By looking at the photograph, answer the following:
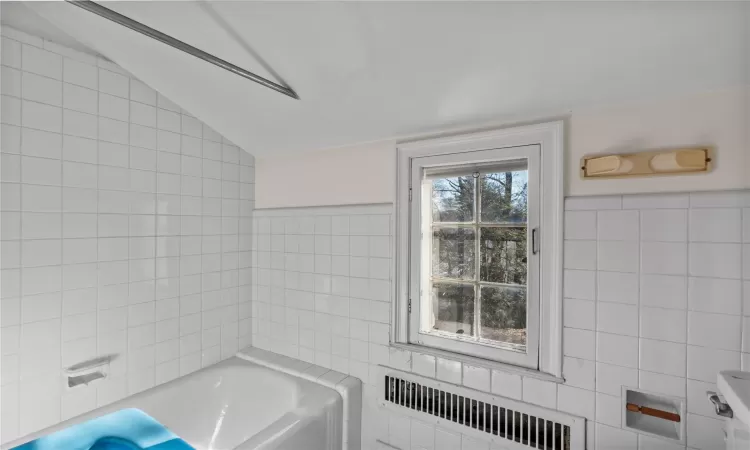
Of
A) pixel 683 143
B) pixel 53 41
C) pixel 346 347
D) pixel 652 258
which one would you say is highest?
pixel 53 41

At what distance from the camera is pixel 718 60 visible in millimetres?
1048

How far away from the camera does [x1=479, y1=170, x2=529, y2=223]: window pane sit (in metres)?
1.51

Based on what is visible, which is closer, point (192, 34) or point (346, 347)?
point (192, 34)

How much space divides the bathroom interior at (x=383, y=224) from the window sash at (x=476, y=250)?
0.01m

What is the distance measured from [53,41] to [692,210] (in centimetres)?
254

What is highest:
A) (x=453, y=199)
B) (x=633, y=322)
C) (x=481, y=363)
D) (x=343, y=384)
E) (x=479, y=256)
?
(x=453, y=199)

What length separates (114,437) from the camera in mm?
1336

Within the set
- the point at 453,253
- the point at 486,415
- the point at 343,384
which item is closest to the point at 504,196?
the point at 453,253

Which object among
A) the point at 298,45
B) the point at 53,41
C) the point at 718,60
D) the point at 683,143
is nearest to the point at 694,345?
the point at 683,143

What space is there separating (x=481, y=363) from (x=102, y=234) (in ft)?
6.01

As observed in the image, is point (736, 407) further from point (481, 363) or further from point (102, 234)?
point (102, 234)

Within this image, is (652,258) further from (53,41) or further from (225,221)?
(53,41)

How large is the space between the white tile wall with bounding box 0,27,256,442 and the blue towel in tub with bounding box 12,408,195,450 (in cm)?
23

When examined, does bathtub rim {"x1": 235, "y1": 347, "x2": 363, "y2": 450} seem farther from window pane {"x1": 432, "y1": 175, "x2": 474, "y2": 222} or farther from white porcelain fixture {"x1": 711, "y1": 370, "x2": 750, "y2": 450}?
white porcelain fixture {"x1": 711, "y1": 370, "x2": 750, "y2": 450}
